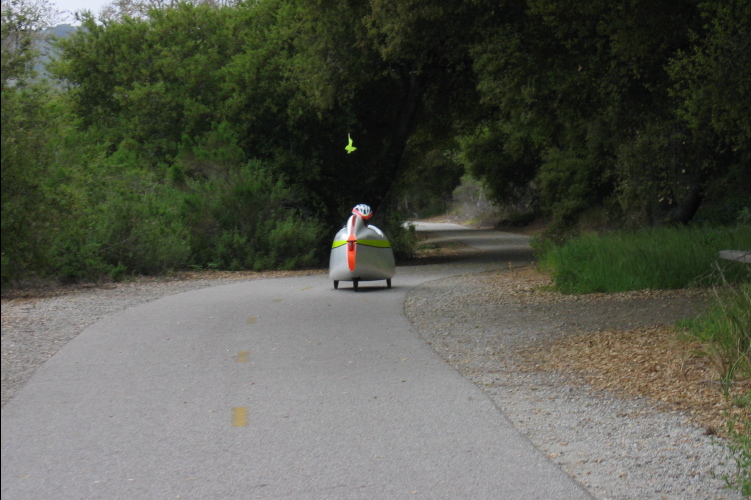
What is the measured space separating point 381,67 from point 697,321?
16.4 metres

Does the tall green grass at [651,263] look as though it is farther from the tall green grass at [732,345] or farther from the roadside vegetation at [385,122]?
the tall green grass at [732,345]

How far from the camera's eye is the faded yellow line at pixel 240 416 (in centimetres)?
655

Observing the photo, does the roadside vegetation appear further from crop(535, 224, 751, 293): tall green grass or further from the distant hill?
the distant hill

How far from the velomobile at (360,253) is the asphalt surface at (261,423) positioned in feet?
Result: 16.7

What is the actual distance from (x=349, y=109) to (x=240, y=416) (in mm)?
19739

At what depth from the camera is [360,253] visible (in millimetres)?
16547

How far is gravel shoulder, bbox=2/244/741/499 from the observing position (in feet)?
16.7

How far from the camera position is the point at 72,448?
5711 millimetres

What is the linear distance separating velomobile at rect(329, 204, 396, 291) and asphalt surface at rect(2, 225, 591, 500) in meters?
5.09

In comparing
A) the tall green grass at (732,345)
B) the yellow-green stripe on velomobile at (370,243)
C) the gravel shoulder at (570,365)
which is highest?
the yellow-green stripe on velomobile at (370,243)

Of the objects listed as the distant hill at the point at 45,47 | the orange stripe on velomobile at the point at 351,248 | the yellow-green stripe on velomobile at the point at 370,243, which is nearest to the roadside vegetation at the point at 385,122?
the yellow-green stripe on velomobile at the point at 370,243

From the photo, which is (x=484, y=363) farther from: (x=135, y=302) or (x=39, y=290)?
(x=135, y=302)

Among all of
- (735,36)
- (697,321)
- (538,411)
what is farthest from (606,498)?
(735,36)

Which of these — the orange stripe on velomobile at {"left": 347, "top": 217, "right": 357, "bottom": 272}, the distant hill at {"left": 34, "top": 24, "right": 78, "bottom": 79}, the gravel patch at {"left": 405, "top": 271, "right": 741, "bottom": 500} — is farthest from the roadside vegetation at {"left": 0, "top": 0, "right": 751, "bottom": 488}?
the distant hill at {"left": 34, "top": 24, "right": 78, "bottom": 79}
